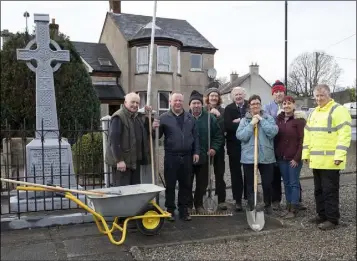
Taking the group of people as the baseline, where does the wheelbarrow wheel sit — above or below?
below

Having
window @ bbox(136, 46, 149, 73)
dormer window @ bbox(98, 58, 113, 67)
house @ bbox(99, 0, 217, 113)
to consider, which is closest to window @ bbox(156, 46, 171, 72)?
house @ bbox(99, 0, 217, 113)

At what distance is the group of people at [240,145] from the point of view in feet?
16.1

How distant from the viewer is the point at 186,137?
524 centimetres

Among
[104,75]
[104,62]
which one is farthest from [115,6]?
[104,75]

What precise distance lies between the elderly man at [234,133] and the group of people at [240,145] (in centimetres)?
1

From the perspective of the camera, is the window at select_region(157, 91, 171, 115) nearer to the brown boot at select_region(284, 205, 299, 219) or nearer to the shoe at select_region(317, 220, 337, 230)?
the brown boot at select_region(284, 205, 299, 219)

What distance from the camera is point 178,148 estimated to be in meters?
5.19

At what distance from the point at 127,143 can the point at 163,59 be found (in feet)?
60.2

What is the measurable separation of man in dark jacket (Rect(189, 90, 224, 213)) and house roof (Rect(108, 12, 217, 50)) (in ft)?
59.3

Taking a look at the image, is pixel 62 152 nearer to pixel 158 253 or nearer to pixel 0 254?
pixel 0 254

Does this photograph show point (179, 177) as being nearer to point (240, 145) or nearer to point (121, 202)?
point (240, 145)

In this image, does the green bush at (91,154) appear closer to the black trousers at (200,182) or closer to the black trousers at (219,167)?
the black trousers at (200,182)

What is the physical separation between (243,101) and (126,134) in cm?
196

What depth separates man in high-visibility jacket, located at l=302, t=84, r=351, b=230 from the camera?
4.75 m
